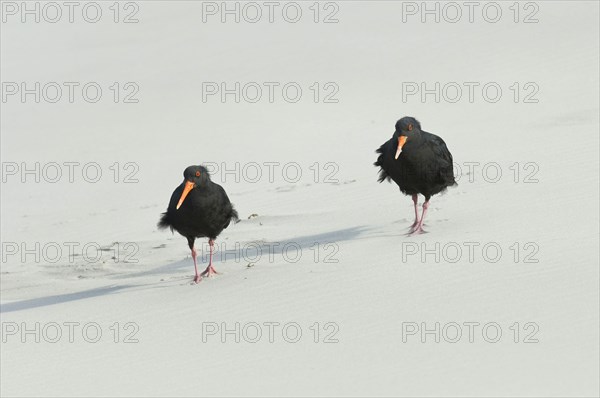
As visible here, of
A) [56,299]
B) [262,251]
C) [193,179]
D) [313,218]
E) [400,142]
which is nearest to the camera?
Result: [193,179]

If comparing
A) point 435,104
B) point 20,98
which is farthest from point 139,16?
point 435,104

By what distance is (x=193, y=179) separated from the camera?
1132 centimetres

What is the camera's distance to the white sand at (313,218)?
8.51m

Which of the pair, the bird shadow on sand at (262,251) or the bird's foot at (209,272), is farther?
the bird shadow on sand at (262,251)

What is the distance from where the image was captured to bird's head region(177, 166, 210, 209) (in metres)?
11.3

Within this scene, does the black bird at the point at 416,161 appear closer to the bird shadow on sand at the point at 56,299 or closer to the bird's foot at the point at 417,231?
the bird's foot at the point at 417,231

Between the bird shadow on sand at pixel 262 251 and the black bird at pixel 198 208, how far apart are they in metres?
0.57

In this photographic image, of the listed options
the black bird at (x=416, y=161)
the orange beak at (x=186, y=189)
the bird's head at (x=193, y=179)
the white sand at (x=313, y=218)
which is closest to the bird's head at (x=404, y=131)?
the black bird at (x=416, y=161)

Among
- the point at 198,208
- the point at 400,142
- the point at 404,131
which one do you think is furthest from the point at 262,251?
the point at 404,131

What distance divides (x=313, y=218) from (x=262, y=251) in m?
1.65

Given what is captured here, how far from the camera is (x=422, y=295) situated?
9680 mm

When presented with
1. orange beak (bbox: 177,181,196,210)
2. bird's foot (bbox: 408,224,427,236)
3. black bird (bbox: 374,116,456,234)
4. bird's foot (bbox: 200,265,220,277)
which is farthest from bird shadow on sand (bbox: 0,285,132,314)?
black bird (bbox: 374,116,456,234)

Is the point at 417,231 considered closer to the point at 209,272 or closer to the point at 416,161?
the point at 416,161

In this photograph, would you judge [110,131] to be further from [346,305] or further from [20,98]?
[346,305]
